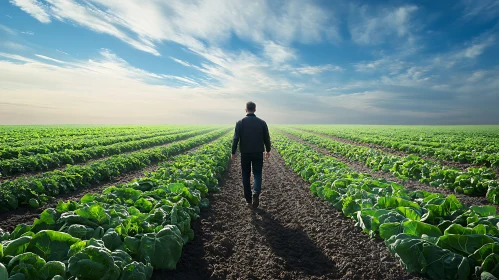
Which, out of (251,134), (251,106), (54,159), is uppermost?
(251,106)

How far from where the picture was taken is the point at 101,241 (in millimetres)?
3496

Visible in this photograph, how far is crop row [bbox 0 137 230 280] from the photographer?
2980 mm

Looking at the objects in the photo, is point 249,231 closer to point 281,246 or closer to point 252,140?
point 281,246

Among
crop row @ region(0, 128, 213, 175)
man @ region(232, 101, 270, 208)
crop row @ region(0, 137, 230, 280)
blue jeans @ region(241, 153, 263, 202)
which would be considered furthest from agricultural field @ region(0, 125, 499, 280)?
crop row @ region(0, 128, 213, 175)

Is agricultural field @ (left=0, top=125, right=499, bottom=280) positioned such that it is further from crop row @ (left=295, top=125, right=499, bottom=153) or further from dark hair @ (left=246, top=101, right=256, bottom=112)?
crop row @ (left=295, top=125, right=499, bottom=153)

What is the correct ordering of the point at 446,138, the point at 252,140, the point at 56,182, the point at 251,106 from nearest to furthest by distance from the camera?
the point at 252,140, the point at 251,106, the point at 56,182, the point at 446,138

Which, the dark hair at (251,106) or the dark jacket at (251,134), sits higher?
the dark hair at (251,106)

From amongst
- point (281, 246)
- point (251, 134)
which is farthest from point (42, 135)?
point (281, 246)

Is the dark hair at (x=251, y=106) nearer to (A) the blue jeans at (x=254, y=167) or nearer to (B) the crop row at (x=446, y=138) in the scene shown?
(A) the blue jeans at (x=254, y=167)

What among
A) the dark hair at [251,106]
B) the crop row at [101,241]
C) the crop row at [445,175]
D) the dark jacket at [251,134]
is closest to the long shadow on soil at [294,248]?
the crop row at [101,241]

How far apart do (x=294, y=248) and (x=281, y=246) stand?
0.26 meters

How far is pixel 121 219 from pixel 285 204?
5291 mm

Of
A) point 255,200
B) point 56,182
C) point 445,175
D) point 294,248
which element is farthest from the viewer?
point 445,175

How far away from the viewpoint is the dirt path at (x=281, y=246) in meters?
4.58
